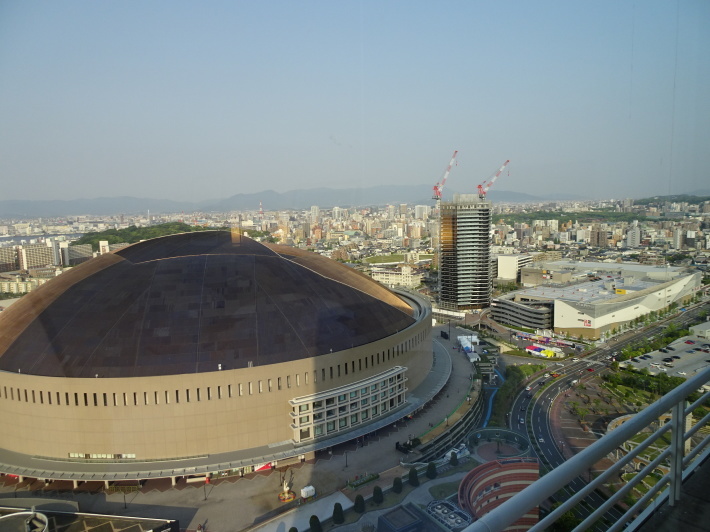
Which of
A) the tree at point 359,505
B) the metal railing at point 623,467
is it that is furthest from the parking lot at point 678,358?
the metal railing at point 623,467

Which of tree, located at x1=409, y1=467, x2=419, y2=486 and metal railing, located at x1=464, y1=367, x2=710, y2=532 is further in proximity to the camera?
tree, located at x1=409, y1=467, x2=419, y2=486

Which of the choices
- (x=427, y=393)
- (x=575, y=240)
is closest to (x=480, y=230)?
(x=427, y=393)

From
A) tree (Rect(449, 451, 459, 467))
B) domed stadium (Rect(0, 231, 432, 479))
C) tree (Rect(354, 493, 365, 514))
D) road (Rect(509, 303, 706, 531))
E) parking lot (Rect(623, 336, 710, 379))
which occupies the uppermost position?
domed stadium (Rect(0, 231, 432, 479))

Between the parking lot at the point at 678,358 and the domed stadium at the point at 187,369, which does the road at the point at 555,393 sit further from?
the domed stadium at the point at 187,369

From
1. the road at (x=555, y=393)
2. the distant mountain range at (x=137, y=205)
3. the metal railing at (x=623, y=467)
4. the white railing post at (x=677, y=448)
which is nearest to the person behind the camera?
the metal railing at (x=623, y=467)

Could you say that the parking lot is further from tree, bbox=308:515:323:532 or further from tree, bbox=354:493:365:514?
tree, bbox=308:515:323:532

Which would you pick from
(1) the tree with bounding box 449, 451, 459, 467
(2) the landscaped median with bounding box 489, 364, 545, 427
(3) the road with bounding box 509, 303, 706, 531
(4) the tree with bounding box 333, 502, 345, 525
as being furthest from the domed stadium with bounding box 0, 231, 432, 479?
(3) the road with bounding box 509, 303, 706, 531

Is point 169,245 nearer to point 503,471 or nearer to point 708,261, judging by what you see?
point 503,471
